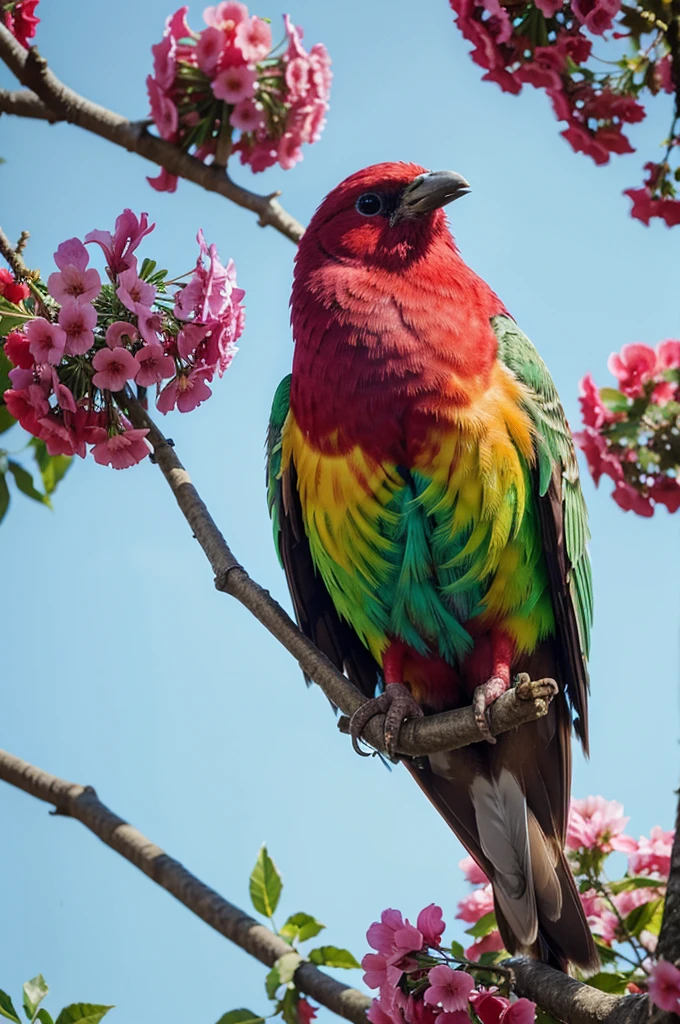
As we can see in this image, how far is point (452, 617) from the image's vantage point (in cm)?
297

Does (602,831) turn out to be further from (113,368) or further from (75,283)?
(75,283)

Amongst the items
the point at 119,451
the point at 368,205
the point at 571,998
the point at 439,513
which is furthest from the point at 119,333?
the point at 571,998

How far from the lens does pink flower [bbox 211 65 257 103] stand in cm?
335

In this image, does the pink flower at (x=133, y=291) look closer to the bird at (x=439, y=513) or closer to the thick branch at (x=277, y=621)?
the thick branch at (x=277, y=621)

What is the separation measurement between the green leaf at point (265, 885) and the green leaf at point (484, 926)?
2.23ft

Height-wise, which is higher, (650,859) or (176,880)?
(650,859)

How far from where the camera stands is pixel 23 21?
11.7 ft

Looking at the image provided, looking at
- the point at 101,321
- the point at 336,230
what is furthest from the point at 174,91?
the point at 101,321

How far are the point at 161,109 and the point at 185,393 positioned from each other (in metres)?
1.27

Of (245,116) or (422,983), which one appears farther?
(245,116)

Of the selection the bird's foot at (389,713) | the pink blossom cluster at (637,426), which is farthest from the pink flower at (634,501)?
the bird's foot at (389,713)

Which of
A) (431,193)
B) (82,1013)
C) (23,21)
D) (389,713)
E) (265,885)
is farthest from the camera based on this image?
(23,21)

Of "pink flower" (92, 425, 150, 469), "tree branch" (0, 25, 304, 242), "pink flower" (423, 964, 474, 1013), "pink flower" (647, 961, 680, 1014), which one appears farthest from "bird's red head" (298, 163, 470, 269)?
"pink flower" (647, 961, 680, 1014)

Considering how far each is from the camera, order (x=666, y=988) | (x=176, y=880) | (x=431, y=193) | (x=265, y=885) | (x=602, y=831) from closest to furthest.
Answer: (x=666, y=988) → (x=176, y=880) → (x=265, y=885) → (x=431, y=193) → (x=602, y=831)
